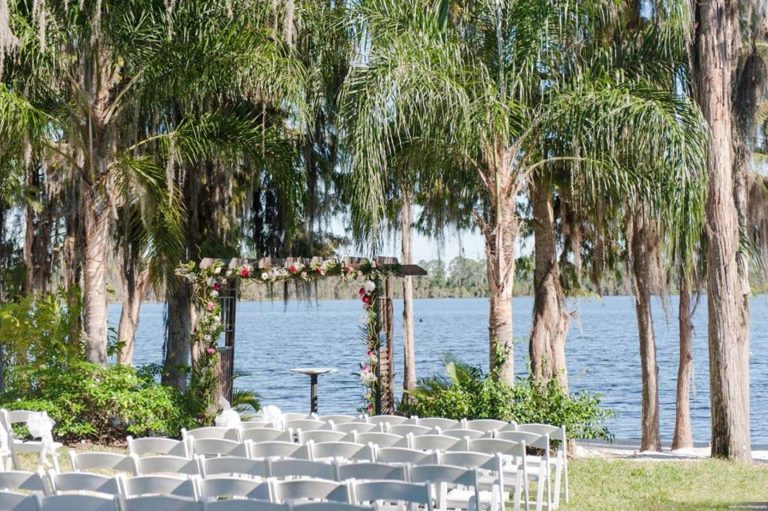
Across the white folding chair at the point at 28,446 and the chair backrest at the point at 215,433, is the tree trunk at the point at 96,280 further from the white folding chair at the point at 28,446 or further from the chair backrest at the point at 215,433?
the chair backrest at the point at 215,433

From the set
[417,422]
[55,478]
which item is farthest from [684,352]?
[55,478]

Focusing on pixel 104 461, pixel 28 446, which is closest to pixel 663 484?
pixel 104 461

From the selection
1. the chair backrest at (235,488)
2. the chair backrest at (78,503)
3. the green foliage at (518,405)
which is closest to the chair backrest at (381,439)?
the chair backrest at (235,488)

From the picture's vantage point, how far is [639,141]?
431 inches

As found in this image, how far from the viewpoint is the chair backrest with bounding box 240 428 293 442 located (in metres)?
8.24

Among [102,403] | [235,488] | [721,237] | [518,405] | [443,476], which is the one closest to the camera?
[235,488]

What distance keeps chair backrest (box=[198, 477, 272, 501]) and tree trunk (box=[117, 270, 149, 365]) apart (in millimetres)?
11128

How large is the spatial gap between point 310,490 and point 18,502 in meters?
1.57

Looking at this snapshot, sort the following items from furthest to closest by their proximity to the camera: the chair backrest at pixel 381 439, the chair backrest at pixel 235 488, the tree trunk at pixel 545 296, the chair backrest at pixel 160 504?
the tree trunk at pixel 545 296 → the chair backrest at pixel 381 439 → the chair backrest at pixel 235 488 → the chair backrest at pixel 160 504

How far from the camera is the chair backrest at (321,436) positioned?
25.7 ft

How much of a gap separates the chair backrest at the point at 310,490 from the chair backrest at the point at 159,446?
6.02 feet

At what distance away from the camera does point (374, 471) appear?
20.3ft

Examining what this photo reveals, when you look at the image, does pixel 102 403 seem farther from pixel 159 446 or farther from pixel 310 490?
pixel 310 490

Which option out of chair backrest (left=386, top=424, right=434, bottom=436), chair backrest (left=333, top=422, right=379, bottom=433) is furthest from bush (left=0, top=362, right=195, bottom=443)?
chair backrest (left=386, top=424, right=434, bottom=436)
